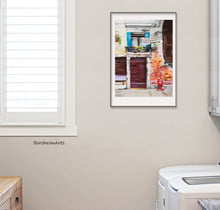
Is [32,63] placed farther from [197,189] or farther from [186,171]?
[197,189]

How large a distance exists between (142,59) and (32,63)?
2.63 feet

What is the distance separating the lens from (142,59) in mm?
2812

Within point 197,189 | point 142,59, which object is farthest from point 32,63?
point 197,189

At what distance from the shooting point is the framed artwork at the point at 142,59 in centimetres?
280

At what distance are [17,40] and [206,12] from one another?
1384mm

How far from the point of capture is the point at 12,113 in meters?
2.82

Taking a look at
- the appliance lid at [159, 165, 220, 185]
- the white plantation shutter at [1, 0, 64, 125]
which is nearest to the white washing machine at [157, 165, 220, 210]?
the appliance lid at [159, 165, 220, 185]

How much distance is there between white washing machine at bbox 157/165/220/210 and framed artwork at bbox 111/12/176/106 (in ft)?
1.64

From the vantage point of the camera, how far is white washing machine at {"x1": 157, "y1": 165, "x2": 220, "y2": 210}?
208 centimetres

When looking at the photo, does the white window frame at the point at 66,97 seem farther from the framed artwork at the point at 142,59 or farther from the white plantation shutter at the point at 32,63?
the framed artwork at the point at 142,59

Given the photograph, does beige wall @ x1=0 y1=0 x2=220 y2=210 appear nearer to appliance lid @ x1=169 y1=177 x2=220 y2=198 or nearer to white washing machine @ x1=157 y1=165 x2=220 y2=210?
white washing machine @ x1=157 y1=165 x2=220 y2=210

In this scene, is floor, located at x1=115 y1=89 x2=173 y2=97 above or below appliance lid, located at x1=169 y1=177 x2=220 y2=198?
above

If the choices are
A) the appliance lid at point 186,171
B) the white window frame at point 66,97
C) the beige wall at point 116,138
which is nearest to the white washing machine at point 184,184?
the appliance lid at point 186,171

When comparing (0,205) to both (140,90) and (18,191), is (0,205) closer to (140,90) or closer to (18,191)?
(18,191)
